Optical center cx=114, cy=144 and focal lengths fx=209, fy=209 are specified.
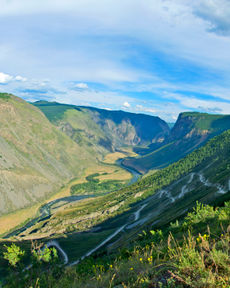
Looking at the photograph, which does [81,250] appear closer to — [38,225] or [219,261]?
[38,225]

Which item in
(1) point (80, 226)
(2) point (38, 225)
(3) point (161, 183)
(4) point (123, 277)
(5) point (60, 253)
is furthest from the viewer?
(3) point (161, 183)

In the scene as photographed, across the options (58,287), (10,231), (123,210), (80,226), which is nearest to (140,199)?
(123,210)

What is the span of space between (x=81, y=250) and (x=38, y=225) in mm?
84165

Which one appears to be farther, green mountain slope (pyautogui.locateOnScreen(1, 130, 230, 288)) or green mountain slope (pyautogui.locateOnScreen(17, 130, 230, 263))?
green mountain slope (pyautogui.locateOnScreen(17, 130, 230, 263))

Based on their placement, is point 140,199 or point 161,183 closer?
point 140,199

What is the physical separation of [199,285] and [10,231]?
198881mm

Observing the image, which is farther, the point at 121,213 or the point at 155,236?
the point at 121,213

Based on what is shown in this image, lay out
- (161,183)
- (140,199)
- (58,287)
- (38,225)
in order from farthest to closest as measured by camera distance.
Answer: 1. (161,183)
2. (140,199)
3. (38,225)
4. (58,287)

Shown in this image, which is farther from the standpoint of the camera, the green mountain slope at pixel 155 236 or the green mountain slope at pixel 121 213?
the green mountain slope at pixel 121 213

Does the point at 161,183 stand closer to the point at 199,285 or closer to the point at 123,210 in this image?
the point at 123,210

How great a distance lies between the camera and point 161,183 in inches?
7687

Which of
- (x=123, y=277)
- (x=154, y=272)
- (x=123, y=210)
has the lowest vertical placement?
(x=123, y=210)

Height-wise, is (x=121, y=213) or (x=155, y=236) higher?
(x=155, y=236)

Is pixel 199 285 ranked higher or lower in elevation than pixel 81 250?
higher
